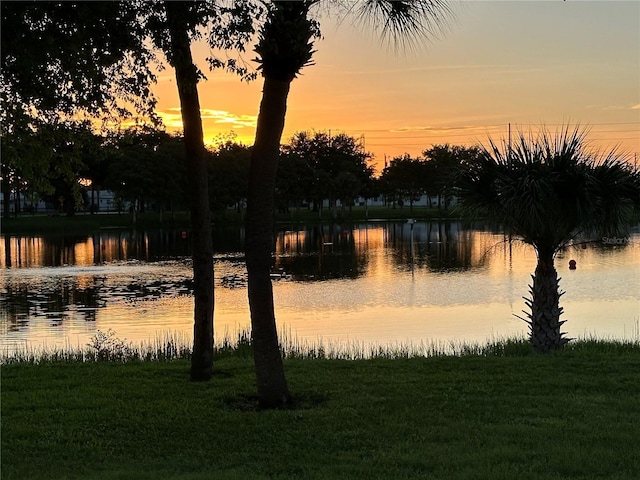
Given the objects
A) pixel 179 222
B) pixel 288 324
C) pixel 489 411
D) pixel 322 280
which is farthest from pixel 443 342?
pixel 179 222

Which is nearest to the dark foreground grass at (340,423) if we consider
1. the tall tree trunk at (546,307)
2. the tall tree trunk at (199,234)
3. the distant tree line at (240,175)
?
the tall tree trunk at (199,234)

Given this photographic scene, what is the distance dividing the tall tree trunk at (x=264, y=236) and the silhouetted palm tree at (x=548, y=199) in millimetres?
4569

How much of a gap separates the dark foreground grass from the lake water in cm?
427

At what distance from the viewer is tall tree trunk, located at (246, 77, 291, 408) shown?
7.91 metres

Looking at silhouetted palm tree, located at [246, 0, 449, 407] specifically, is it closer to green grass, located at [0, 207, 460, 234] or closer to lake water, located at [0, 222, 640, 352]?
lake water, located at [0, 222, 640, 352]

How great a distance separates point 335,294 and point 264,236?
1892 cm

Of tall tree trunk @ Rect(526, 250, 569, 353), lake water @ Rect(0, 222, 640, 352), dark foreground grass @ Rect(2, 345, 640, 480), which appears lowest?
lake water @ Rect(0, 222, 640, 352)

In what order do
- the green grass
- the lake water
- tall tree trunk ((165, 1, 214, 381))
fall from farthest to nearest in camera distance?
the green grass → the lake water → tall tree trunk ((165, 1, 214, 381))

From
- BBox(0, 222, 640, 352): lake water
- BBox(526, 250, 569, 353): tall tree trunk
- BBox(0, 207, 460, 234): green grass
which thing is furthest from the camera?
BBox(0, 207, 460, 234): green grass

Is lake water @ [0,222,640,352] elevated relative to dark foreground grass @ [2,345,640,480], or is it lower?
lower

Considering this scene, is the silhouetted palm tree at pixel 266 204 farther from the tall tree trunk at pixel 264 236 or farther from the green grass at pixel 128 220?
the green grass at pixel 128 220

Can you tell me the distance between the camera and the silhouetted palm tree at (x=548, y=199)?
36.7 feet

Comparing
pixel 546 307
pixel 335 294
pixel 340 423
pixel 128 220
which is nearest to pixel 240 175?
pixel 128 220

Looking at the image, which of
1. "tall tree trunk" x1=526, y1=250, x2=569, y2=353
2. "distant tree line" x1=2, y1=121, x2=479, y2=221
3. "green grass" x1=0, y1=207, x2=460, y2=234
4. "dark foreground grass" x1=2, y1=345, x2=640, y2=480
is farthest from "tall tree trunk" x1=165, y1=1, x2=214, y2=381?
"green grass" x1=0, y1=207, x2=460, y2=234
